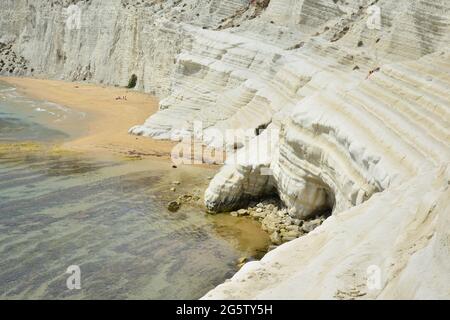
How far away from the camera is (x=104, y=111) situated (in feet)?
115

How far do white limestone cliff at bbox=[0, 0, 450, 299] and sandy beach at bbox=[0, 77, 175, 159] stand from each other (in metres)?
1.34

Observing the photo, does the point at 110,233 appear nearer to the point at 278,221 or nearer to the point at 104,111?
the point at 278,221

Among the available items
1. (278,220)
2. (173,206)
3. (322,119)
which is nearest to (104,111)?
(173,206)

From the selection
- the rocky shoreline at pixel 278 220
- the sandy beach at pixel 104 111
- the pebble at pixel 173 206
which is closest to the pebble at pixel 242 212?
the rocky shoreline at pixel 278 220

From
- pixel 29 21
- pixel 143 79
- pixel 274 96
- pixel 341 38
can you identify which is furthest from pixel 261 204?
pixel 29 21

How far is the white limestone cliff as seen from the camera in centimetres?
704

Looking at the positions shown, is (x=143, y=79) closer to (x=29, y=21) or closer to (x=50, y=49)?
(x=50, y=49)

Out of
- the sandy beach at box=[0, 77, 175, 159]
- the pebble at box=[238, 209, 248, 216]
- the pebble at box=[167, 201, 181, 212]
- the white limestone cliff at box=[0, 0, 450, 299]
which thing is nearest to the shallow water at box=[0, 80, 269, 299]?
the pebble at box=[167, 201, 181, 212]

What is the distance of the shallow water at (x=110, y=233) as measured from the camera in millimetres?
12164

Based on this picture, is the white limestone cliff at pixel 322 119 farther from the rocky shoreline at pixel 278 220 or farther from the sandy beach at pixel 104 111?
the sandy beach at pixel 104 111

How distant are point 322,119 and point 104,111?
2405cm

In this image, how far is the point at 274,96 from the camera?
74.9ft

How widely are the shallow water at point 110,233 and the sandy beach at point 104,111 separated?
2.20 metres
